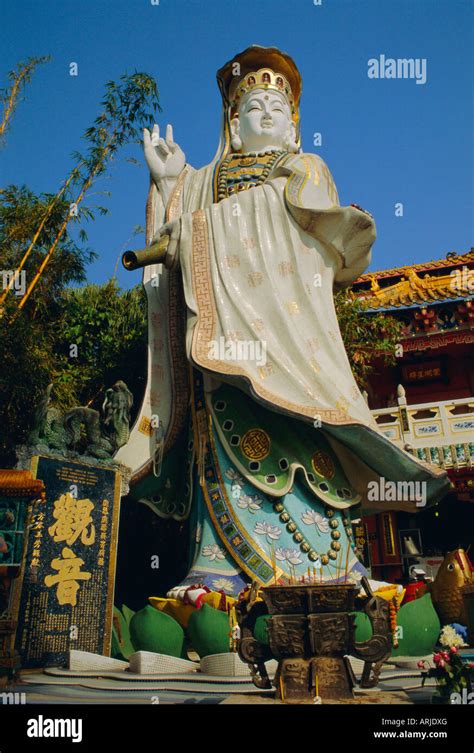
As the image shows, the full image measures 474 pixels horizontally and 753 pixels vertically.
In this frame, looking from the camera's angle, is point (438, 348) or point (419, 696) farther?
point (438, 348)

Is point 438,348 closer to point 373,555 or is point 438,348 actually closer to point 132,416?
point 373,555

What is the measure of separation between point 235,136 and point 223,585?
5.26 metres

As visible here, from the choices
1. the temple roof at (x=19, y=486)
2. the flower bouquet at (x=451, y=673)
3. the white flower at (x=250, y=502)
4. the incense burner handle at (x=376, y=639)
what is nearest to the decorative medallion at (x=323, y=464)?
the white flower at (x=250, y=502)

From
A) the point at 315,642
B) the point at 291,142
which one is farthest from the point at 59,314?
the point at 315,642

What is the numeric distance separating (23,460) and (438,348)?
7801mm

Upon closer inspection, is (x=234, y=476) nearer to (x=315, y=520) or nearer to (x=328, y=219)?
(x=315, y=520)

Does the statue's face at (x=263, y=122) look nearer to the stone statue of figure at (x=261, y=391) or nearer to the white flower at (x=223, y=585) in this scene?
the stone statue of figure at (x=261, y=391)

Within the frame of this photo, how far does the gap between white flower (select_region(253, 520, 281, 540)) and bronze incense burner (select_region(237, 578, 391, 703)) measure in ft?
9.07

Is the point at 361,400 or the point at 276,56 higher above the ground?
the point at 276,56

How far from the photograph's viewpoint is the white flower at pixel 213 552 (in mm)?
6816

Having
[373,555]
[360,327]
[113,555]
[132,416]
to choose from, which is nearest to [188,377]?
[132,416]

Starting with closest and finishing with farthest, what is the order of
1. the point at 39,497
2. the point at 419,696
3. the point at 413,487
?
the point at 419,696 → the point at 39,497 → the point at 413,487

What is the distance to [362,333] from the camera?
1021 centimetres
